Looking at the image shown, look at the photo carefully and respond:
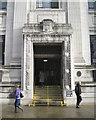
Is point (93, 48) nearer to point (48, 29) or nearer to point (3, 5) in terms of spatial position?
point (48, 29)

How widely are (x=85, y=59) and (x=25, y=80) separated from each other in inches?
224

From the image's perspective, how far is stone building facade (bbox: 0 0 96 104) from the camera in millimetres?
12305

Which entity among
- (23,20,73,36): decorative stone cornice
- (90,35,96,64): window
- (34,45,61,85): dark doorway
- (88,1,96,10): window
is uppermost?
(88,1,96,10): window

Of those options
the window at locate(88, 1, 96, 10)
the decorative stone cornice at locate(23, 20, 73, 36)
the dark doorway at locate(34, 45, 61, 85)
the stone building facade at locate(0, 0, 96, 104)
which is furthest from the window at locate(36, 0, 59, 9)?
the dark doorway at locate(34, 45, 61, 85)

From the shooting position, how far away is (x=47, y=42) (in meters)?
12.7

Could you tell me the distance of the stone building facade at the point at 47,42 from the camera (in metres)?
12.3

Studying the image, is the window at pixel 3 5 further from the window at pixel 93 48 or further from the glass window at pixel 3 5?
the window at pixel 93 48

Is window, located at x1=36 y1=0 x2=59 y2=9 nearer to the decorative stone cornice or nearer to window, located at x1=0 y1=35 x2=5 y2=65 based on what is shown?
the decorative stone cornice

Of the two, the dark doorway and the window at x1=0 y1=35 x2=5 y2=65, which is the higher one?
the window at x1=0 y1=35 x2=5 y2=65

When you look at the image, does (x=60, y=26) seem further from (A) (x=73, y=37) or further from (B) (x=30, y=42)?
(B) (x=30, y=42)

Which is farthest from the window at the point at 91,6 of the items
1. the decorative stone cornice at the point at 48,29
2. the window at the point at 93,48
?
the decorative stone cornice at the point at 48,29

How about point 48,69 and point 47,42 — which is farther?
point 48,69

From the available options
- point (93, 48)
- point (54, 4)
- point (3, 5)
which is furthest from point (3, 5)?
point (93, 48)

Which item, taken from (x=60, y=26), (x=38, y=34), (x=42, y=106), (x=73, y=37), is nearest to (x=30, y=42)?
(x=38, y=34)
